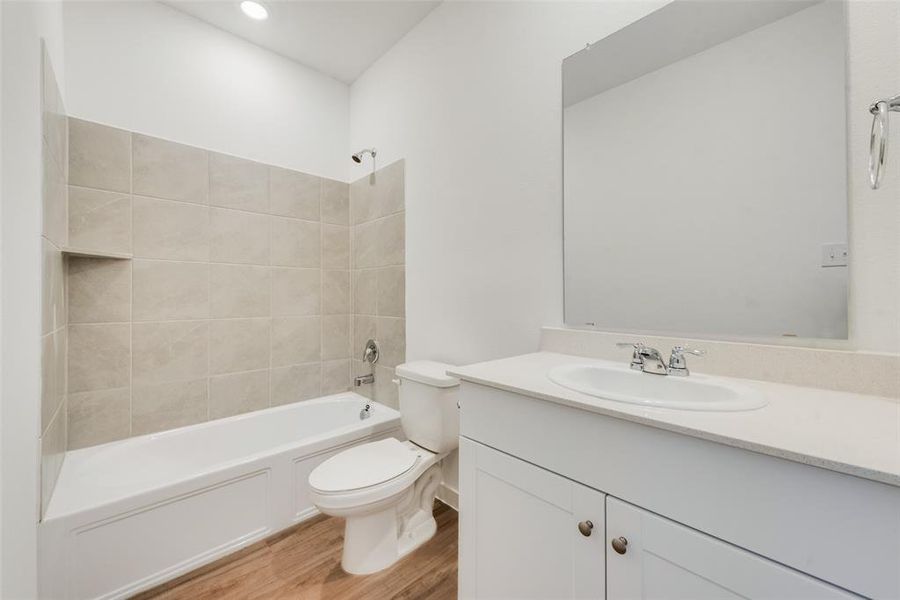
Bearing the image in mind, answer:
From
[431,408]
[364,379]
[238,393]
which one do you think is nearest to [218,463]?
[238,393]

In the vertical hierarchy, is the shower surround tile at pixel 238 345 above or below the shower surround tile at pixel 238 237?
below

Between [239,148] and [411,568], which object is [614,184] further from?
[239,148]

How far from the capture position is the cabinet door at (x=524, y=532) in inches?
33.0

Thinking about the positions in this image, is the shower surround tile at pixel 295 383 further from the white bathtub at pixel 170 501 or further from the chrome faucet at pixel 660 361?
the chrome faucet at pixel 660 361

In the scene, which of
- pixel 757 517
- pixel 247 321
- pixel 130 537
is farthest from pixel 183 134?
pixel 757 517

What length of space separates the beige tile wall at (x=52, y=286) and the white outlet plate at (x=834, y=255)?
2350 millimetres

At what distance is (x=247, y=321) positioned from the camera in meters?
2.21

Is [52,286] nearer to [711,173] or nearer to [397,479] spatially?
[397,479]

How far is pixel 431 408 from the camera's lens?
1.67 meters

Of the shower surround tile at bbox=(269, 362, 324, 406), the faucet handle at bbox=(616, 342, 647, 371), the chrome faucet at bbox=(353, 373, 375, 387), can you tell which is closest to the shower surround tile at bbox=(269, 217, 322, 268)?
the shower surround tile at bbox=(269, 362, 324, 406)

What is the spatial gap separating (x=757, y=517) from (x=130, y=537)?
2.00 metres

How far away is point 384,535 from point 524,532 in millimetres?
809

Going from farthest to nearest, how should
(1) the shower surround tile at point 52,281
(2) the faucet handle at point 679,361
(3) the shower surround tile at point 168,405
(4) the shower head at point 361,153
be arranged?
1. (4) the shower head at point 361,153
2. (3) the shower surround tile at point 168,405
3. (1) the shower surround tile at point 52,281
4. (2) the faucet handle at point 679,361

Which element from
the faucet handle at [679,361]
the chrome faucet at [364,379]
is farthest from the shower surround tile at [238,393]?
the faucet handle at [679,361]
